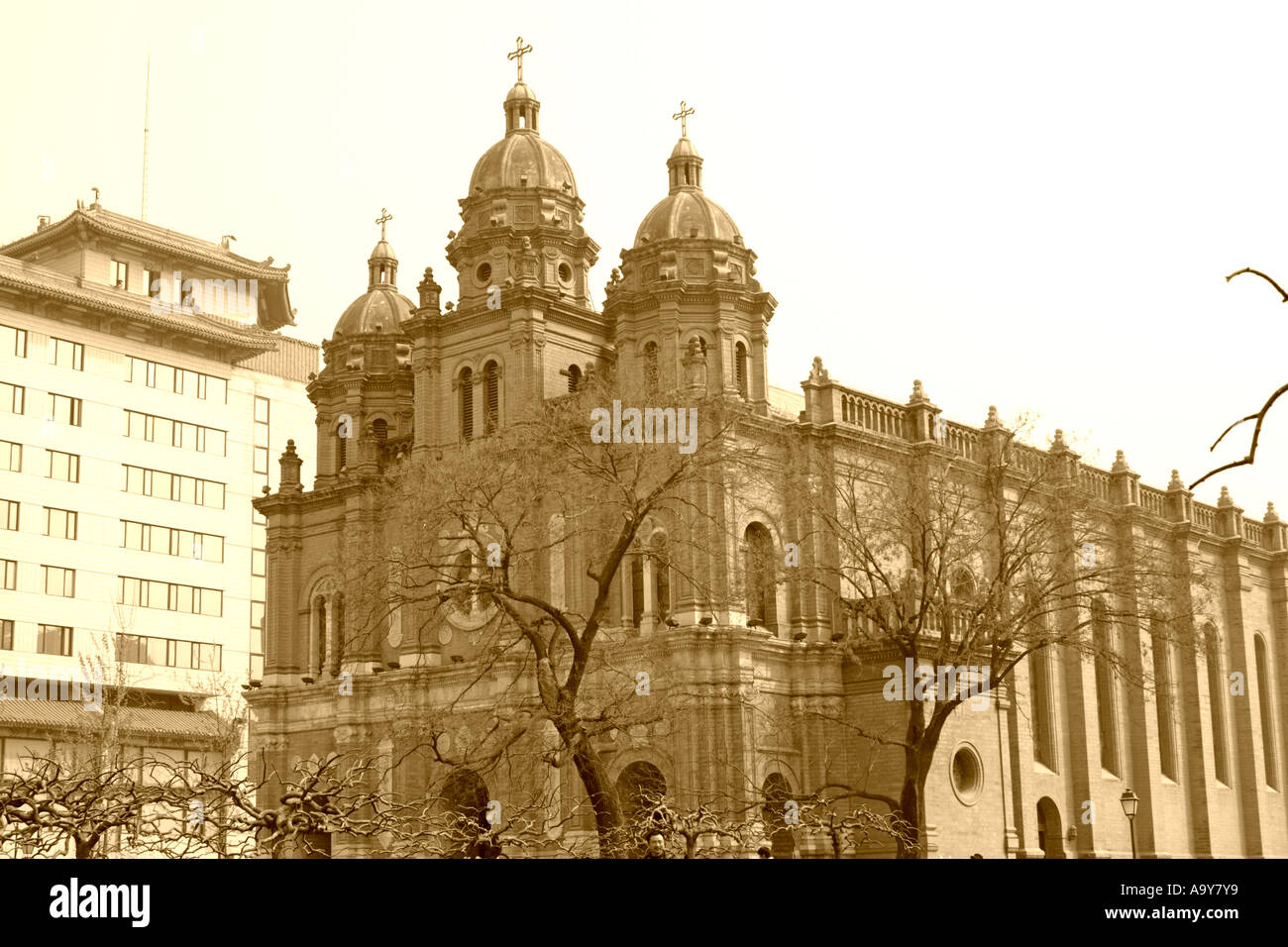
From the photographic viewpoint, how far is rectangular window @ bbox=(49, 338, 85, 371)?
8169 centimetres

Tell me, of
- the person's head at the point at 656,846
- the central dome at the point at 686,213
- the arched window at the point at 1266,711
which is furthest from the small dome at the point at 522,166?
the person's head at the point at 656,846

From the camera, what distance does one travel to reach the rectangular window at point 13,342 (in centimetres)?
7938

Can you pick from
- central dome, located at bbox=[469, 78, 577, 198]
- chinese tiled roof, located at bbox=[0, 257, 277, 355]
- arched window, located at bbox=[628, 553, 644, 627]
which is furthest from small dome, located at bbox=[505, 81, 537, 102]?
chinese tiled roof, located at bbox=[0, 257, 277, 355]

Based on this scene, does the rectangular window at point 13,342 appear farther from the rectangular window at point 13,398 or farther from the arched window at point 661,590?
the arched window at point 661,590

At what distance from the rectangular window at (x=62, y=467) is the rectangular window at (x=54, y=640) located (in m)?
7.33

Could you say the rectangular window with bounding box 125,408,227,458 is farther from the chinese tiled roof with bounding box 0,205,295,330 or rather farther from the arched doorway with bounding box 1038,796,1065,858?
the arched doorway with bounding box 1038,796,1065,858

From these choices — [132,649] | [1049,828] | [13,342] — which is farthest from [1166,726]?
[13,342]

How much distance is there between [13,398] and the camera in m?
79.8

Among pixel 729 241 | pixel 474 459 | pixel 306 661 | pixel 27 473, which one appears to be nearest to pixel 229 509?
pixel 27 473
